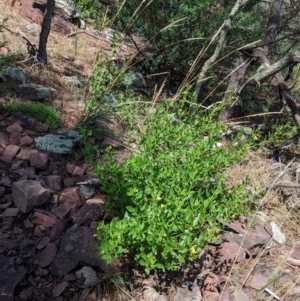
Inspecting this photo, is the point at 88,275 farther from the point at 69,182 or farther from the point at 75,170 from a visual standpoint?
the point at 75,170

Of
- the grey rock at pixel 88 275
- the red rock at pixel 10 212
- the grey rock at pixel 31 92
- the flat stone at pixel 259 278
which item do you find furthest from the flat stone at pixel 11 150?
the flat stone at pixel 259 278

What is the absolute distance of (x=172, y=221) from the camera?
1907mm

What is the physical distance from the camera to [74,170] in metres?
2.88

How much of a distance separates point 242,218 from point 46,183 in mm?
1544

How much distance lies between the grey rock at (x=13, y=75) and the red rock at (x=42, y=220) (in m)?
2.06

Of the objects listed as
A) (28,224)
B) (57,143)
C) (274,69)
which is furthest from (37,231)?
(274,69)

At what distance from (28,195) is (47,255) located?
1.50 feet

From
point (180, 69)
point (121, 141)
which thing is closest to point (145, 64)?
point (180, 69)

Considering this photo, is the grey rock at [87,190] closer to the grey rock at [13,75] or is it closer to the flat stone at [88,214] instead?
the flat stone at [88,214]

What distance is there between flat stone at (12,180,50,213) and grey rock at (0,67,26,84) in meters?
1.81

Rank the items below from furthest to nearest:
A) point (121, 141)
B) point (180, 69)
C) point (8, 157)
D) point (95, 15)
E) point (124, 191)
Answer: point (95, 15) < point (180, 69) < point (121, 141) < point (8, 157) < point (124, 191)

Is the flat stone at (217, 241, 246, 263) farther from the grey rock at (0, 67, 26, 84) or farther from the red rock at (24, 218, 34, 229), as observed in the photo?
the grey rock at (0, 67, 26, 84)

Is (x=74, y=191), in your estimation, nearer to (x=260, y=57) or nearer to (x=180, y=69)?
(x=260, y=57)

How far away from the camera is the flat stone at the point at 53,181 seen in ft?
8.79
